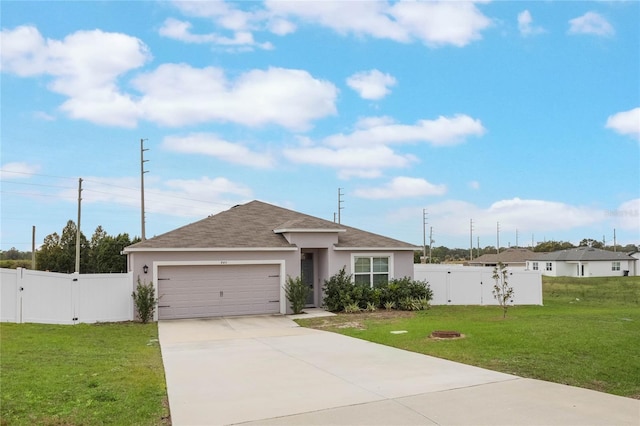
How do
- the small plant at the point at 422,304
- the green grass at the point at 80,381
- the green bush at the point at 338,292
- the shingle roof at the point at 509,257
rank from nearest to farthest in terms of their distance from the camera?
the green grass at the point at 80,381, the green bush at the point at 338,292, the small plant at the point at 422,304, the shingle roof at the point at 509,257

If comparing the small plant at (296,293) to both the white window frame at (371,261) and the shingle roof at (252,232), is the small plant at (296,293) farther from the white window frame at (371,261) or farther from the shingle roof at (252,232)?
the white window frame at (371,261)

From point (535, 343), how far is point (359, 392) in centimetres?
495

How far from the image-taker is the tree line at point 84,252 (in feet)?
125

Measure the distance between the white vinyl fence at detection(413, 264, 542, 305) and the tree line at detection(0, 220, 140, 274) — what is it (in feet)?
81.9

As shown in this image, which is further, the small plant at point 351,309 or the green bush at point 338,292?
the green bush at point 338,292

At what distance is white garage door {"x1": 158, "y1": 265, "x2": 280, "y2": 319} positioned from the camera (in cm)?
1705

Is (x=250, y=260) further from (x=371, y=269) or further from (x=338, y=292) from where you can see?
(x=371, y=269)

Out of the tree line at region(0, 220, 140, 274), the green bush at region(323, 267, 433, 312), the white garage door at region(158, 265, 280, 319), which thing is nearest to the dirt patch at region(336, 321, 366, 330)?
the green bush at region(323, 267, 433, 312)

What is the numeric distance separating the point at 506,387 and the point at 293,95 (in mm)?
12787

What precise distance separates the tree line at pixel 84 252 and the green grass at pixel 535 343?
88.2ft

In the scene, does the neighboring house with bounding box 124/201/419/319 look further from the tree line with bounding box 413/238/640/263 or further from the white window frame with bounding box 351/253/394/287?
the tree line with bounding box 413/238/640/263

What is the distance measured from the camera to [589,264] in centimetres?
5650

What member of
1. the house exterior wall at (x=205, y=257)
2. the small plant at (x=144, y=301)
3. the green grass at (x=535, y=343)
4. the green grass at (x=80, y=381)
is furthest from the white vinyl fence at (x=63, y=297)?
the green grass at (x=535, y=343)

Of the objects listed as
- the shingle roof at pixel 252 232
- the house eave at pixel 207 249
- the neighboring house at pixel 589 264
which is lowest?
the neighboring house at pixel 589 264
